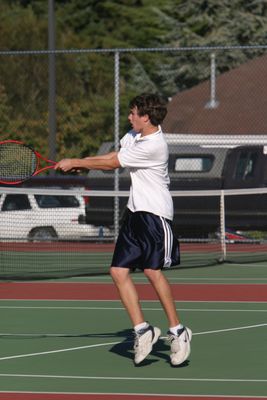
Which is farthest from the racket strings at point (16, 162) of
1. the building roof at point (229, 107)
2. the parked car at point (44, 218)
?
the building roof at point (229, 107)

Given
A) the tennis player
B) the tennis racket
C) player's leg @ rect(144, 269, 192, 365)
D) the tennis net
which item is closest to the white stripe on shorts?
the tennis player

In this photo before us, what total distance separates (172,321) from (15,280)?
755cm

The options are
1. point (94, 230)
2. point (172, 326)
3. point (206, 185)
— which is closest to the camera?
point (172, 326)

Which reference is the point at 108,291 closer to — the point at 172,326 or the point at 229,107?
the point at 172,326

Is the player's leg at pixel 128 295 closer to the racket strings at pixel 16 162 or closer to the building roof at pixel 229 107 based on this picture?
the racket strings at pixel 16 162

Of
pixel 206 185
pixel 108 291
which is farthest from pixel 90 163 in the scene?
pixel 206 185

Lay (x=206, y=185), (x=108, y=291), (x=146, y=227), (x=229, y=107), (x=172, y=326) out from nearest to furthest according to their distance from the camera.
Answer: (x=172, y=326), (x=146, y=227), (x=108, y=291), (x=206, y=185), (x=229, y=107)

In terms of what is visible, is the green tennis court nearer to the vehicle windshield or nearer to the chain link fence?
the chain link fence

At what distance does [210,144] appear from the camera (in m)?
27.7

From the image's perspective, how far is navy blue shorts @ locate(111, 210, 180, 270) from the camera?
10.7 meters

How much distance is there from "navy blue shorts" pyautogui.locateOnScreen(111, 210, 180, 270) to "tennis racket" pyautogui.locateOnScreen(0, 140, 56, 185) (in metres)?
1.08

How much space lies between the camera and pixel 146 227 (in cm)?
1069

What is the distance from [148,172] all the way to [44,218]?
15141mm

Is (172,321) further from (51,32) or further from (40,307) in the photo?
(51,32)
